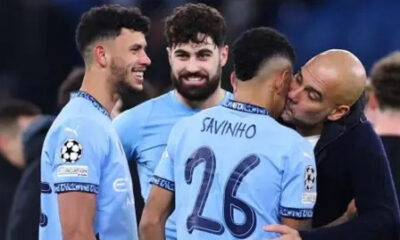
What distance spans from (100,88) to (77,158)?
395mm

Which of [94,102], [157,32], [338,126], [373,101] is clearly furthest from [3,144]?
[338,126]

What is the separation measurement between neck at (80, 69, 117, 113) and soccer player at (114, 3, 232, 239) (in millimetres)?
540

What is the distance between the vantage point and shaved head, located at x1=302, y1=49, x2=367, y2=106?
4.45m

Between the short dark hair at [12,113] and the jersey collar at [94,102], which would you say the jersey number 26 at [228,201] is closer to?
the jersey collar at [94,102]

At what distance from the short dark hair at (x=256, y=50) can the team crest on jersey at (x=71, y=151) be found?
676 mm

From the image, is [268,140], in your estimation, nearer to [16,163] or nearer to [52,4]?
[16,163]

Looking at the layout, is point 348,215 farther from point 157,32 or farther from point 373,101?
point 157,32

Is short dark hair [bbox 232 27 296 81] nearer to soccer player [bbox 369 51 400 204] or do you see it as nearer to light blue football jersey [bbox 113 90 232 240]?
light blue football jersey [bbox 113 90 232 240]

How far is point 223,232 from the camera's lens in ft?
14.0

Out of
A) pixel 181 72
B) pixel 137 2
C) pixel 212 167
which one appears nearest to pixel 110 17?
pixel 181 72

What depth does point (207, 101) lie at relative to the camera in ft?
→ 17.6

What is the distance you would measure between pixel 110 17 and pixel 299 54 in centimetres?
588

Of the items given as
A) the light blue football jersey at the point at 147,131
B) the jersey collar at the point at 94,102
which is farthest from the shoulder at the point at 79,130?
the light blue football jersey at the point at 147,131

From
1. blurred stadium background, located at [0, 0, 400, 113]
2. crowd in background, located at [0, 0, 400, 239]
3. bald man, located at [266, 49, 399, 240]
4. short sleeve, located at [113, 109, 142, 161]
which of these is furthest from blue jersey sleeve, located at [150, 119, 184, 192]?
blurred stadium background, located at [0, 0, 400, 113]
